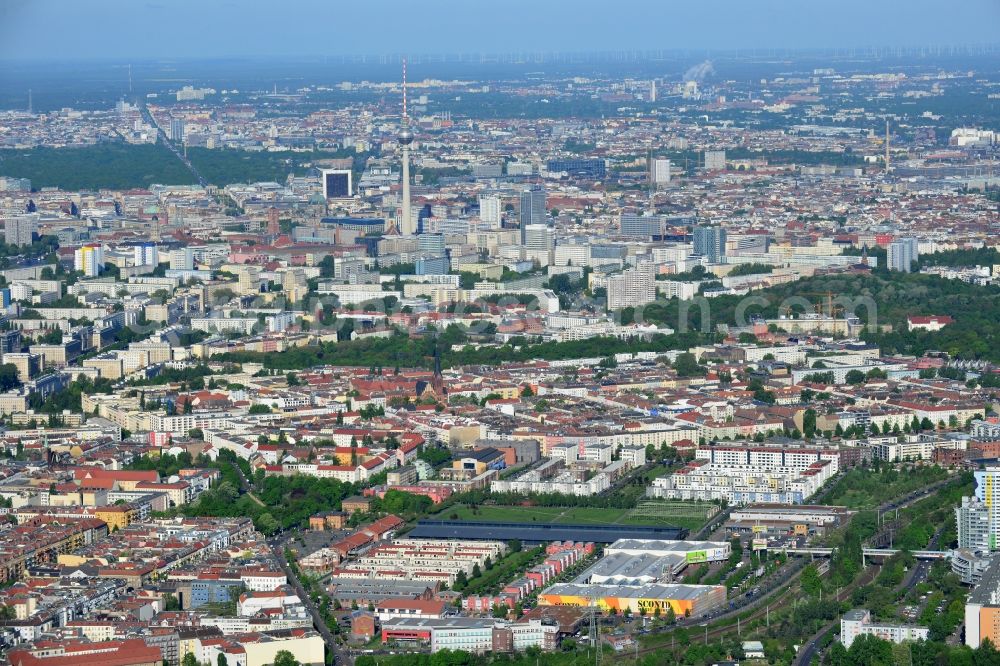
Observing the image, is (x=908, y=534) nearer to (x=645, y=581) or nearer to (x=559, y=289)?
(x=645, y=581)

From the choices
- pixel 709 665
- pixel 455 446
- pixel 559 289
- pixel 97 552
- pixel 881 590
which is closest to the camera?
pixel 709 665

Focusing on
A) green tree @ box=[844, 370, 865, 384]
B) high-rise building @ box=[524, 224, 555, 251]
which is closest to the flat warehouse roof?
green tree @ box=[844, 370, 865, 384]

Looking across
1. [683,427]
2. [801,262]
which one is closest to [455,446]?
[683,427]

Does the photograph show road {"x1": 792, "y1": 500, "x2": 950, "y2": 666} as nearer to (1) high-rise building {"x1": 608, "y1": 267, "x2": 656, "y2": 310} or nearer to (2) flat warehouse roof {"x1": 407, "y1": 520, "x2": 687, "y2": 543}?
(2) flat warehouse roof {"x1": 407, "y1": 520, "x2": 687, "y2": 543}

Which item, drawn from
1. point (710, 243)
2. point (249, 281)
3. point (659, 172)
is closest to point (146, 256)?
point (249, 281)

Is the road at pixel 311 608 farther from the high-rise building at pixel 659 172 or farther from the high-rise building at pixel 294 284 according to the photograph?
the high-rise building at pixel 659 172

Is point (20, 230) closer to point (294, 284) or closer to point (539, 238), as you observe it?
point (294, 284)
